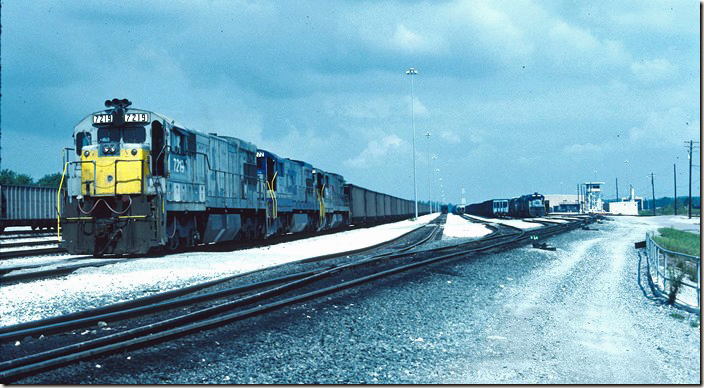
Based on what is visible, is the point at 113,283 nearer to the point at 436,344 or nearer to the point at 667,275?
the point at 436,344

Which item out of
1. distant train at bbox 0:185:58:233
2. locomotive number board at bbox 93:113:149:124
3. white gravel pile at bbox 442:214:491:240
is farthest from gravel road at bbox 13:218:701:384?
distant train at bbox 0:185:58:233

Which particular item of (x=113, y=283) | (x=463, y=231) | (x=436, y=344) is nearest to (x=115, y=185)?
(x=113, y=283)

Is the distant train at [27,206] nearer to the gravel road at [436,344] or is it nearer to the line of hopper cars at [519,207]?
the gravel road at [436,344]

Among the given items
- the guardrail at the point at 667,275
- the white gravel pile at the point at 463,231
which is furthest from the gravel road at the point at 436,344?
the white gravel pile at the point at 463,231

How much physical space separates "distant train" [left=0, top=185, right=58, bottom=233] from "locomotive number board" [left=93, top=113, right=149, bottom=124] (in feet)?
63.1

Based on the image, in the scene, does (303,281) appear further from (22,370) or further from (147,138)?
(147,138)

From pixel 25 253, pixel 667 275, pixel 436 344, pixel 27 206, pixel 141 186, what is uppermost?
pixel 141 186

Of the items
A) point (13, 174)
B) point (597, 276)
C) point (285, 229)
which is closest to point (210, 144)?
point (285, 229)

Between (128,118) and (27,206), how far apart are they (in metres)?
22.7

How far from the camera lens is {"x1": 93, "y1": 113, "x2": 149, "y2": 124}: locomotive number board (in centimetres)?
1706

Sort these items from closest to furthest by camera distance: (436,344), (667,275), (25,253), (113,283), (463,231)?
(436,344)
(113,283)
(667,275)
(25,253)
(463,231)

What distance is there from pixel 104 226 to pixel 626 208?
106m

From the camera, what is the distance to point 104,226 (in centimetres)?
1644

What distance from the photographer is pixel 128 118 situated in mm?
17203
